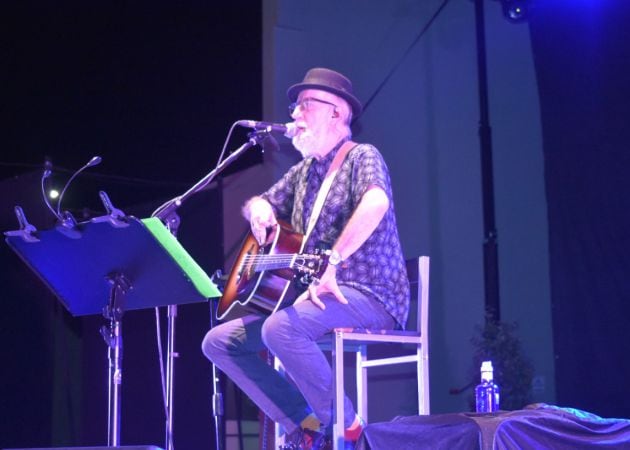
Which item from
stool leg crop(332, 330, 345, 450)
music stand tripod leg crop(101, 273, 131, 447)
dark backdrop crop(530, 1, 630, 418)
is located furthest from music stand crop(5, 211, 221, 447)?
dark backdrop crop(530, 1, 630, 418)

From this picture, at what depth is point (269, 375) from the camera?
12.0 feet

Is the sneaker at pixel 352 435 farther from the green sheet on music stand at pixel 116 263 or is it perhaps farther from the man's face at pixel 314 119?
the man's face at pixel 314 119

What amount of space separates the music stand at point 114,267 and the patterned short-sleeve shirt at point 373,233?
0.64 meters

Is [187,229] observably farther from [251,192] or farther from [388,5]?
[388,5]

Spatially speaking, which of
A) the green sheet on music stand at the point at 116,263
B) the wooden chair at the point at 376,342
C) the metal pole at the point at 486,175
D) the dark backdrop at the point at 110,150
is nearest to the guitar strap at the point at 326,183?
the wooden chair at the point at 376,342

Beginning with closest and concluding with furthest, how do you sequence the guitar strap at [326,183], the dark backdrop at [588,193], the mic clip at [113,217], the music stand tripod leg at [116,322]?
the mic clip at [113,217], the music stand tripod leg at [116,322], the guitar strap at [326,183], the dark backdrop at [588,193]

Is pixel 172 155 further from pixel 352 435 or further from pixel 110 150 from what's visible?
pixel 352 435

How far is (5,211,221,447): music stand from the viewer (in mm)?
3172

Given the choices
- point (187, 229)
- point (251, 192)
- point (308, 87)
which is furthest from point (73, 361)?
point (308, 87)

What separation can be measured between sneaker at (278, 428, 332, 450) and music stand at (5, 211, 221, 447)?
2.28ft

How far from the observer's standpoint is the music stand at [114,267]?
317 cm

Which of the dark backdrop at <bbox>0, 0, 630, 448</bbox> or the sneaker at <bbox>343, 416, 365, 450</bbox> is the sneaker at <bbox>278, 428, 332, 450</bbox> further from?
the dark backdrop at <bbox>0, 0, 630, 448</bbox>

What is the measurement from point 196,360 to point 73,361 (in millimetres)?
725

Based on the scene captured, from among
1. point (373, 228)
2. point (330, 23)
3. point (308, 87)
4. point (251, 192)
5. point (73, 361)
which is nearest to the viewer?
point (373, 228)
